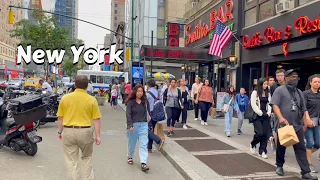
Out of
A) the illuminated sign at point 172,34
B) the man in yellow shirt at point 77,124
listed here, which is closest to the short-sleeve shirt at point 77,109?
the man in yellow shirt at point 77,124

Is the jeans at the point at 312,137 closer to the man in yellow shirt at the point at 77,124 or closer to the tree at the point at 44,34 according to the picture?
the man in yellow shirt at the point at 77,124

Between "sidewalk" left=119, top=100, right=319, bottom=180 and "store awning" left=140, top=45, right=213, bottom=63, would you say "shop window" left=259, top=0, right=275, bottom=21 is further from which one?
"sidewalk" left=119, top=100, right=319, bottom=180

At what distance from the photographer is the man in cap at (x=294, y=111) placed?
5633 millimetres

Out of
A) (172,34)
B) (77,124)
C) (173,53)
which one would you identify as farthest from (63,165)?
(172,34)

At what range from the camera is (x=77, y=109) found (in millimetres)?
5031

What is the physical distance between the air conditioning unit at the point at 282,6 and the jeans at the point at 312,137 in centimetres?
840

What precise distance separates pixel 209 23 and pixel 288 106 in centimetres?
1657

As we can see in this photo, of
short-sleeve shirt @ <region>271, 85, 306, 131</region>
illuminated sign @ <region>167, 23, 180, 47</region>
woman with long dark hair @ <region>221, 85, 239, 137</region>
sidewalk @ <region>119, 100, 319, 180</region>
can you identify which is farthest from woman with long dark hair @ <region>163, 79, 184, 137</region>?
illuminated sign @ <region>167, 23, 180, 47</region>

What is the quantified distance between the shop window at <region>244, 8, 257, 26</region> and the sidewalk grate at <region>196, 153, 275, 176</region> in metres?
10.3

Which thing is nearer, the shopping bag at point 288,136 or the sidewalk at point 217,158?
the shopping bag at point 288,136

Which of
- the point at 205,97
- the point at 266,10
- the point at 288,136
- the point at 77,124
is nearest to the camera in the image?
the point at 77,124

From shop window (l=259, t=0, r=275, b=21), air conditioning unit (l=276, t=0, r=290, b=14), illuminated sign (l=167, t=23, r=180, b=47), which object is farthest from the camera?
illuminated sign (l=167, t=23, r=180, b=47)

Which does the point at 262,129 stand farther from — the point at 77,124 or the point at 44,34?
the point at 44,34

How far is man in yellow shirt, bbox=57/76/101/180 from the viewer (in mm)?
5016
